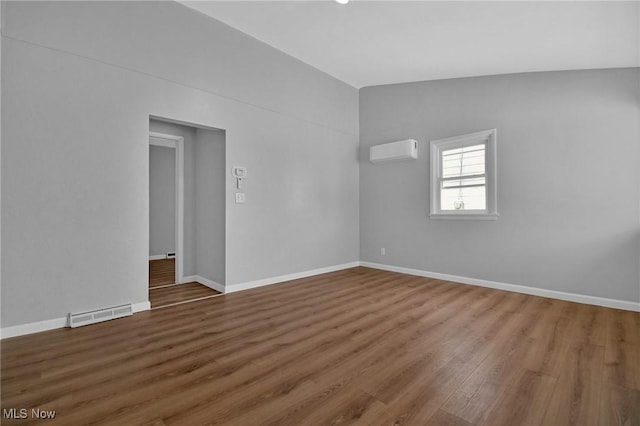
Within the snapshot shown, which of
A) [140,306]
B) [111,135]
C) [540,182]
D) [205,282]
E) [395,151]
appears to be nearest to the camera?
[111,135]

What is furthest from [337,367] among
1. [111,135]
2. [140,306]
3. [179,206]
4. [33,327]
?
[179,206]

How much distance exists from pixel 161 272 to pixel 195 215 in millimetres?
1577

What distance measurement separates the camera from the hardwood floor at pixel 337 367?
1.55 m

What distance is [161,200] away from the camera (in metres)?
7.12

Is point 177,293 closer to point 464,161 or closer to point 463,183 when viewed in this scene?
point 463,183

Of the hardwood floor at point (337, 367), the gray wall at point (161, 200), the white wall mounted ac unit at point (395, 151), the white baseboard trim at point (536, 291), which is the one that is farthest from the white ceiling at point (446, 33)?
the gray wall at point (161, 200)

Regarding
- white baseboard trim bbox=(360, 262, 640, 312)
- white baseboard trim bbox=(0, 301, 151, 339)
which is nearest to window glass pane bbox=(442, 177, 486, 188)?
white baseboard trim bbox=(360, 262, 640, 312)

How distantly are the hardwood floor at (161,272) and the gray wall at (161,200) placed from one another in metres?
0.49

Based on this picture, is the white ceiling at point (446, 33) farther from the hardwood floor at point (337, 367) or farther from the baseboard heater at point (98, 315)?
the baseboard heater at point (98, 315)

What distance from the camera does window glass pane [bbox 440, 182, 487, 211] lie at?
4.37m

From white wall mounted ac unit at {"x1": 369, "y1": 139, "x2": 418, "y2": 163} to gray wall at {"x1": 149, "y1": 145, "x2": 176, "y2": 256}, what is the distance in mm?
4771

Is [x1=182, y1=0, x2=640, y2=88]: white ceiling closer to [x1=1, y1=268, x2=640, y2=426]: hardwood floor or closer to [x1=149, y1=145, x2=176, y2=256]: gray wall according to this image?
[x1=1, y1=268, x2=640, y2=426]: hardwood floor

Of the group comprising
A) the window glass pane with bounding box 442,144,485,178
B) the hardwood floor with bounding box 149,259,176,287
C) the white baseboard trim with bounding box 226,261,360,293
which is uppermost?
the window glass pane with bounding box 442,144,485,178

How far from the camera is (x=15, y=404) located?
1.60m
